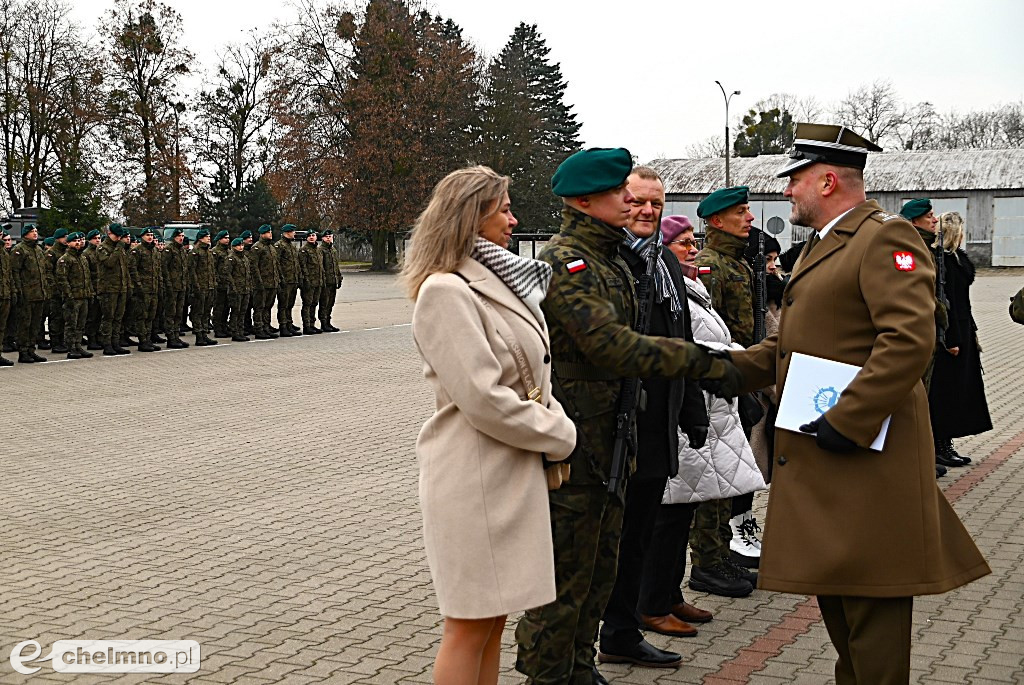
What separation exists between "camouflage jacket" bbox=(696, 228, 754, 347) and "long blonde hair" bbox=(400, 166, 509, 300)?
2574mm

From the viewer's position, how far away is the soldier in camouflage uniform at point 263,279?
23.0 meters

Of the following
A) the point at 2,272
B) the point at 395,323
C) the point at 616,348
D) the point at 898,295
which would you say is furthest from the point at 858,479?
the point at 395,323

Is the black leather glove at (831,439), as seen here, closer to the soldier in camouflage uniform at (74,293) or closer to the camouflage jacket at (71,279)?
the soldier in camouflage uniform at (74,293)

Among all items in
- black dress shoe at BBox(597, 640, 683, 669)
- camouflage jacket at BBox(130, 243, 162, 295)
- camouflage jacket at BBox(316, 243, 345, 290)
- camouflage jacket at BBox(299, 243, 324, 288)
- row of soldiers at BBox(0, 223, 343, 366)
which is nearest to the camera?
black dress shoe at BBox(597, 640, 683, 669)

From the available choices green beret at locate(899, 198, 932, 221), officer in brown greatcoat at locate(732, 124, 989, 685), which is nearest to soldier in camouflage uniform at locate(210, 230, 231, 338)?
green beret at locate(899, 198, 932, 221)

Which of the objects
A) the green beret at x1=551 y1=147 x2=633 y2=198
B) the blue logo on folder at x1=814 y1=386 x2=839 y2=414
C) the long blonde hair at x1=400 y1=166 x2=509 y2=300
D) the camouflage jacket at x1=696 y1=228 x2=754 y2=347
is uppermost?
the green beret at x1=551 y1=147 x2=633 y2=198

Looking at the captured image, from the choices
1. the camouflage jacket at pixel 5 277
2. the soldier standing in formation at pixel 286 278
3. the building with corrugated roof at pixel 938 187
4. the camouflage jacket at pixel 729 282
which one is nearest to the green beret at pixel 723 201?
the camouflage jacket at pixel 729 282

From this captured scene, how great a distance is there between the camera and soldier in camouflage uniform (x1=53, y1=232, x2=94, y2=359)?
19.6 m

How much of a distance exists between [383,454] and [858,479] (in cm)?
710

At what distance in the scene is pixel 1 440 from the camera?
11.3m

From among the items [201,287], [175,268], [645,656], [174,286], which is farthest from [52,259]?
[645,656]

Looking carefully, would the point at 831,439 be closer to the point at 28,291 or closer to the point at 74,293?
the point at 28,291

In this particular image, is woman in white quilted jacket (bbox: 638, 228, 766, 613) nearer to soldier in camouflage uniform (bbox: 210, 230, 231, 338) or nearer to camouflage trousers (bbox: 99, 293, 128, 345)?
camouflage trousers (bbox: 99, 293, 128, 345)

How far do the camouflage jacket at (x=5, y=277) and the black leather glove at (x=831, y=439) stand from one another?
17.1 m
